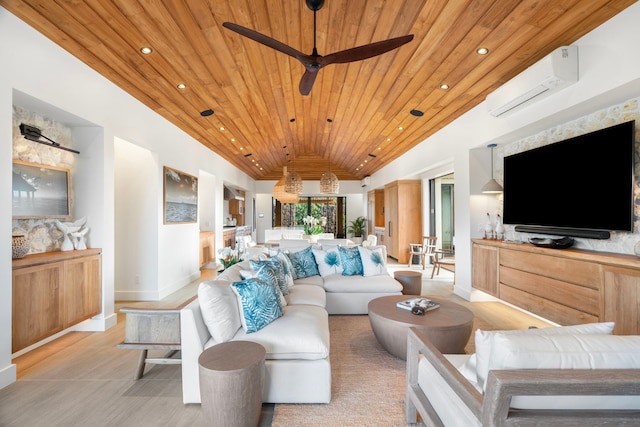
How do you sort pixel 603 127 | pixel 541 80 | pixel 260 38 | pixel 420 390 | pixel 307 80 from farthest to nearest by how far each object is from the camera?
1. pixel 603 127
2. pixel 541 80
3. pixel 307 80
4. pixel 260 38
5. pixel 420 390

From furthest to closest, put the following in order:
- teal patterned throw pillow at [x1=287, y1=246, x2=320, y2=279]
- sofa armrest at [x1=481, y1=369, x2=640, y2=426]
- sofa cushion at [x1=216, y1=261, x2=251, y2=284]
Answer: teal patterned throw pillow at [x1=287, y1=246, x2=320, y2=279]
sofa cushion at [x1=216, y1=261, x2=251, y2=284]
sofa armrest at [x1=481, y1=369, x2=640, y2=426]

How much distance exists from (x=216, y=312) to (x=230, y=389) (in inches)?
22.8

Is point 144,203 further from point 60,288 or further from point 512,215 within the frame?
point 512,215

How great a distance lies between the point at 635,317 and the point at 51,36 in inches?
218

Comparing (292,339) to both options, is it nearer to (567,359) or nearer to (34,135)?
(567,359)

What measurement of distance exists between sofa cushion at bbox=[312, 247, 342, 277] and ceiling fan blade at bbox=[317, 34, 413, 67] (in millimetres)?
2702

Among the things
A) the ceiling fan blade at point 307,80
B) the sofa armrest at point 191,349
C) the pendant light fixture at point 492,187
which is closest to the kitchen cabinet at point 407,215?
the pendant light fixture at point 492,187

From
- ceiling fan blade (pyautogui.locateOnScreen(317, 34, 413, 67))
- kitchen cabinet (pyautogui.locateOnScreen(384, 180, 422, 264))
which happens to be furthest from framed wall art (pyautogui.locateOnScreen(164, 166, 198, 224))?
kitchen cabinet (pyautogui.locateOnScreen(384, 180, 422, 264))

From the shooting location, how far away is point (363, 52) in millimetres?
2404

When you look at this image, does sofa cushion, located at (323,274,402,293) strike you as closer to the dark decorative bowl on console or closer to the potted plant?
the dark decorative bowl on console

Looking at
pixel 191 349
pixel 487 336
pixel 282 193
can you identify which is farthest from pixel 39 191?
pixel 282 193

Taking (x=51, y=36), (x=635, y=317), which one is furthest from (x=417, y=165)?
(x=51, y=36)

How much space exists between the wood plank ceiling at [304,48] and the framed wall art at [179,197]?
Answer: 947 millimetres

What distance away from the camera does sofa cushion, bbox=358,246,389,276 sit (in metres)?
4.28
